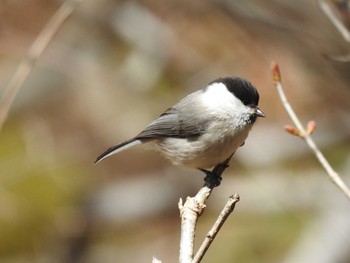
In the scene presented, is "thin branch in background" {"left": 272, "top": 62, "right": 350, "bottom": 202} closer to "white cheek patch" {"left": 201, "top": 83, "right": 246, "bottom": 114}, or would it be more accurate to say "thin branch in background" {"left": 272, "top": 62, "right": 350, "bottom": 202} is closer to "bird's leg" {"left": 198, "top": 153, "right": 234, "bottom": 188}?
"bird's leg" {"left": 198, "top": 153, "right": 234, "bottom": 188}

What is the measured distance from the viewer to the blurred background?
11.9 ft

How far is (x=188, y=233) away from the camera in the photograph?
177 cm

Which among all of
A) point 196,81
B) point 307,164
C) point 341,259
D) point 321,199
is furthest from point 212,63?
point 341,259

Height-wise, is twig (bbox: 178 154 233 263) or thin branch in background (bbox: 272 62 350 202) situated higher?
thin branch in background (bbox: 272 62 350 202)

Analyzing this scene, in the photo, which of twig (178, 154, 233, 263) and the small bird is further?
the small bird

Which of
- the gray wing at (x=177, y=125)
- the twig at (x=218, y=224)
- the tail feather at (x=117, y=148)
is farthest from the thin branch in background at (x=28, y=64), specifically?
the twig at (x=218, y=224)

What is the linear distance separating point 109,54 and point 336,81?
172 cm

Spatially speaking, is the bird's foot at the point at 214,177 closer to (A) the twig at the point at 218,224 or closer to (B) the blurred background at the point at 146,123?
(A) the twig at the point at 218,224

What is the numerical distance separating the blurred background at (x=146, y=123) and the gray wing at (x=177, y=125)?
79 cm

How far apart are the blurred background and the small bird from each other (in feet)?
2.03

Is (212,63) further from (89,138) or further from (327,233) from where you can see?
(327,233)

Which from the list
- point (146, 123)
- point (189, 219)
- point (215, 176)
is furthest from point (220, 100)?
point (146, 123)

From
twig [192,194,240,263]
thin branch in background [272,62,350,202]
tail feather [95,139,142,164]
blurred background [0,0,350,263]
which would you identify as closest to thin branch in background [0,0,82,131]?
tail feather [95,139,142,164]

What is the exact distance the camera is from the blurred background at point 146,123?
3.63 meters
